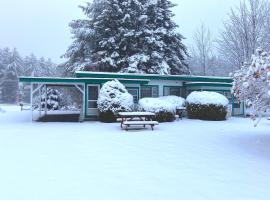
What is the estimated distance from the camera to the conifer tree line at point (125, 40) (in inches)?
1216

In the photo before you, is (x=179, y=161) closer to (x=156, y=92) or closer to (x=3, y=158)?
(x=3, y=158)

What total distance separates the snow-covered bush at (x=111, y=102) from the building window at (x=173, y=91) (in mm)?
4823

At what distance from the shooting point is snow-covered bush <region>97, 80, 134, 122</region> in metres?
18.6

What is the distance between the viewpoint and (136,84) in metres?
21.5

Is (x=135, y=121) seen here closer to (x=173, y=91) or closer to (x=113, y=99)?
(x=113, y=99)

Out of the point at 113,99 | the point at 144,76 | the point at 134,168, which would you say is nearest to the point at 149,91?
the point at 144,76

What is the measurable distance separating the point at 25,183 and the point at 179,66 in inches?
1131

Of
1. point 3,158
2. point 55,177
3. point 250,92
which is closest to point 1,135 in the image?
point 3,158

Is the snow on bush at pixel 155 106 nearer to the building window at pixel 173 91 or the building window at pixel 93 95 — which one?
the building window at pixel 93 95

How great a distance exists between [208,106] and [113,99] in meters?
5.85

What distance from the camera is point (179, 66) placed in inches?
1321

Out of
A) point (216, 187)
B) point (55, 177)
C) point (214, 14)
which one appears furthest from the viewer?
point (214, 14)

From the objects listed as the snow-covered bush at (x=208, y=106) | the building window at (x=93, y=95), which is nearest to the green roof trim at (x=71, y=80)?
the building window at (x=93, y=95)

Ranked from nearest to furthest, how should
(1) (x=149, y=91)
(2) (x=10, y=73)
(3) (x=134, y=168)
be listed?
(3) (x=134, y=168), (1) (x=149, y=91), (2) (x=10, y=73)
